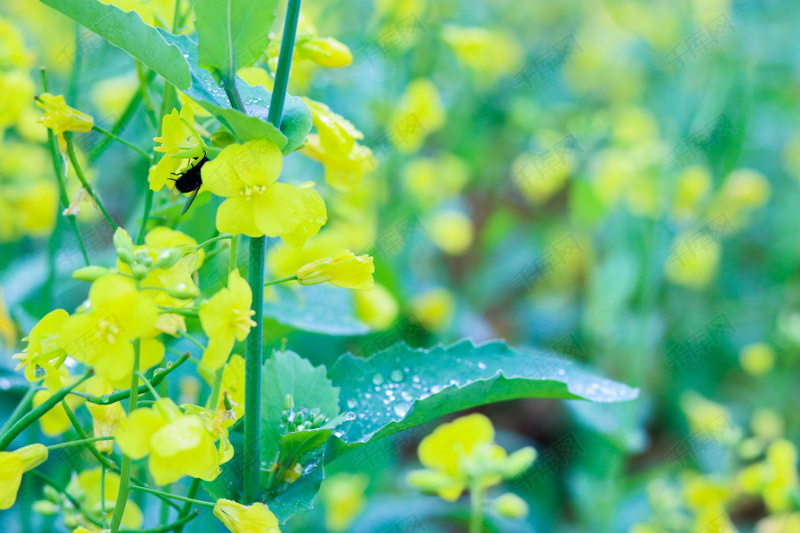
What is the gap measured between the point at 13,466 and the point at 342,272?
0.31m

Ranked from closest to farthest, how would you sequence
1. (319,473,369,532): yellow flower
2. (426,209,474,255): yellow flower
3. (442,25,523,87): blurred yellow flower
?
(319,473,369,532): yellow flower, (442,25,523,87): blurred yellow flower, (426,209,474,255): yellow flower

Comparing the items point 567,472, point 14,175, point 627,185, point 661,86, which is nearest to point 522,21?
point 661,86

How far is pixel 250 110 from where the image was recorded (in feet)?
1.76

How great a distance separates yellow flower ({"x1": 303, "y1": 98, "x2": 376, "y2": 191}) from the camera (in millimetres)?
594

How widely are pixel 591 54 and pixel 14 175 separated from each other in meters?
2.40

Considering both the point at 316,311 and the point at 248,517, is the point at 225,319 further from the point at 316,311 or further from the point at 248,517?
the point at 316,311

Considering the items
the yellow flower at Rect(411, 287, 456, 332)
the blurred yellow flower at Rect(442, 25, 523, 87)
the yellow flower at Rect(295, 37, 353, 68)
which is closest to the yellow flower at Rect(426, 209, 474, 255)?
the yellow flower at Rect(411, 287, 456, 332)

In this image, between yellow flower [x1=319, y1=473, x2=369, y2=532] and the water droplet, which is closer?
the water droplet

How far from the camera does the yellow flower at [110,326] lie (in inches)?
17.6

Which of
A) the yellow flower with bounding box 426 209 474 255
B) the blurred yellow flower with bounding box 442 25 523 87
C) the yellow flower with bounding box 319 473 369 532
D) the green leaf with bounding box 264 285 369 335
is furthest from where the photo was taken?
the yellow flower with bounding box 426 209 474 255

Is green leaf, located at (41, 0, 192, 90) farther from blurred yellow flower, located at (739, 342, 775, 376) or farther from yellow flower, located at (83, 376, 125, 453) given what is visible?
blurred yellow flower, located at (739, 342, 775, 376)

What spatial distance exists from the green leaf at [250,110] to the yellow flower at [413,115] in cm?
111

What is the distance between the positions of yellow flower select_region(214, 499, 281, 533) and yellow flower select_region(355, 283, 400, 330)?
A: 88 cm

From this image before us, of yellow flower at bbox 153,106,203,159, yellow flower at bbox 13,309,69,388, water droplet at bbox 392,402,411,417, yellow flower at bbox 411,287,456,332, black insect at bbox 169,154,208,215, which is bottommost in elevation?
yellow flower at bbox 411,287,456,332
